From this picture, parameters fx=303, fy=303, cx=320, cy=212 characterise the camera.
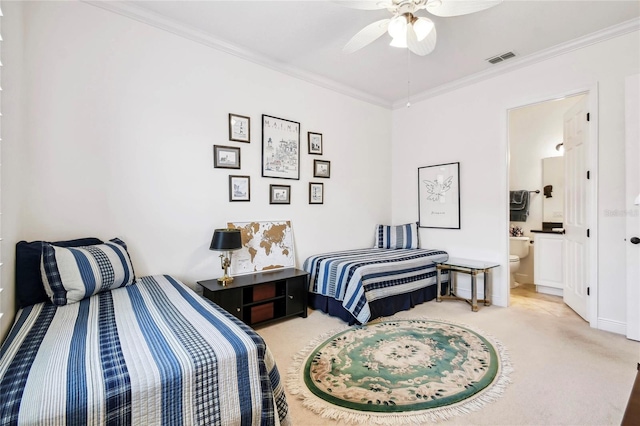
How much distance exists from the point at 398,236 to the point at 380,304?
4.60 ft

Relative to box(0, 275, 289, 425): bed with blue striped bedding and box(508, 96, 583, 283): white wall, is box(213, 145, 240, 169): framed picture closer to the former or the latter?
box(0, 275, 289, 425): bed with blue striped bedding

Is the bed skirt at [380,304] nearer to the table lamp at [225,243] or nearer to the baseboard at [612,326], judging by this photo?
the table lamp at [225,243]

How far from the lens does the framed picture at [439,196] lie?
12.9 ft

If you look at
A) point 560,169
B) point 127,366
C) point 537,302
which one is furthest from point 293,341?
point 560,169

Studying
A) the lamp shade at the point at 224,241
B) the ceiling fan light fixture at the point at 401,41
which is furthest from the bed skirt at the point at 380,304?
the ceiling fan light fixture at the point at 401,41

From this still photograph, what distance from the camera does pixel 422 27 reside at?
2104 millimetres

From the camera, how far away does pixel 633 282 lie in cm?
256

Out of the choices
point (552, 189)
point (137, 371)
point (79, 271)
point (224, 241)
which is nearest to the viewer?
point (137, 371)

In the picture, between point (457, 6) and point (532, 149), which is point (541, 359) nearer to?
point (457, 6)

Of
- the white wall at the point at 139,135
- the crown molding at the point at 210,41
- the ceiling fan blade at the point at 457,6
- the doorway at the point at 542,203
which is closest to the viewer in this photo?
the ceiling fan blade at the point at 457,6

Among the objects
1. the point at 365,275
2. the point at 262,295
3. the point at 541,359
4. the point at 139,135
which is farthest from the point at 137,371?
the point at 541,359

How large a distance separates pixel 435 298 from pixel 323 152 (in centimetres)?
229

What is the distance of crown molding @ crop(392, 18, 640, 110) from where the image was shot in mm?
2676

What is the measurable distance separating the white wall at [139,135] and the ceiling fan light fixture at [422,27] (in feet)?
5.58
